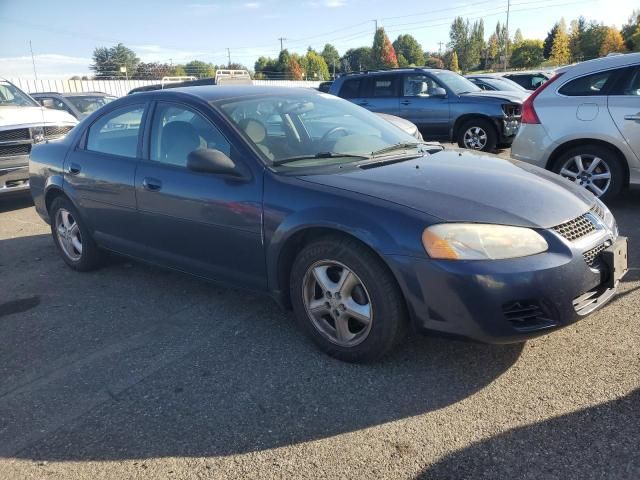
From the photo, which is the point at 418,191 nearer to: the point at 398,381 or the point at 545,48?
the point at 398,381

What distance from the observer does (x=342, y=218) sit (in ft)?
9.34

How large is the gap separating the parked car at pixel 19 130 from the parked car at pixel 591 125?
21.8 feet

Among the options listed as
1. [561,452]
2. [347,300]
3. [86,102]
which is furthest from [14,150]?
[561,452]

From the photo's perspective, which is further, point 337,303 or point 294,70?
point 294,70

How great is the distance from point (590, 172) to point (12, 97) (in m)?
8.43

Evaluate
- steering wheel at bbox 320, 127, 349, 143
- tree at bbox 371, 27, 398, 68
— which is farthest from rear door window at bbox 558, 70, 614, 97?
tree at bbox 371, 27, 398, 68

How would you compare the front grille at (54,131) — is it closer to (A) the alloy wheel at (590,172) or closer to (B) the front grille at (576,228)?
(A) the alloy wheel at (590,172)

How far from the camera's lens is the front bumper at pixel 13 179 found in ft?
Result: 24.5

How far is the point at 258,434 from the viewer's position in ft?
8.24

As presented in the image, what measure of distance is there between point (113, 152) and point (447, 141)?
310 inches

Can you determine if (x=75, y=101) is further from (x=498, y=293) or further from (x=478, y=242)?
(x=498, y=293)

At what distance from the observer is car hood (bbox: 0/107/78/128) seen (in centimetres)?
783

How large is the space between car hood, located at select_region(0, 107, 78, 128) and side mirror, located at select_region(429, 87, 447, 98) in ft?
21.4

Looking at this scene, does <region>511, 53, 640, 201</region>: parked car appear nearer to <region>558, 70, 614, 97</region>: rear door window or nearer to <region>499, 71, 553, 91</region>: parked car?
<region>558, 70, 614, 97</region>: rear door window
